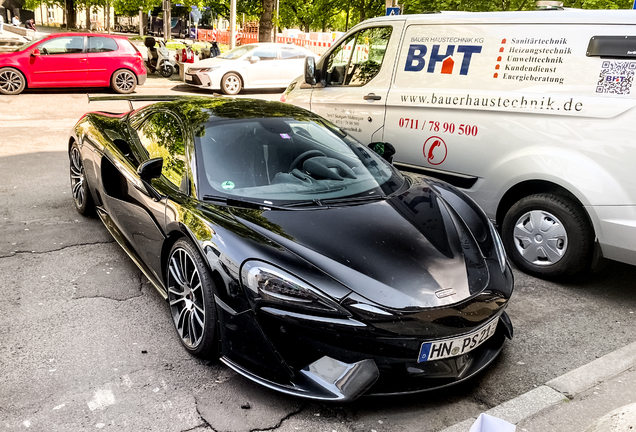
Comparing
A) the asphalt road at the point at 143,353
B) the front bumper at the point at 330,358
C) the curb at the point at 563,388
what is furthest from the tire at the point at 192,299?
the curb at the point at 563,388

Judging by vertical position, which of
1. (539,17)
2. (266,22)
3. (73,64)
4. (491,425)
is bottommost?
(491,425)

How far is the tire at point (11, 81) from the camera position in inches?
522

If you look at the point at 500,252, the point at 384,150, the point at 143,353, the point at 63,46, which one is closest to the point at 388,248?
the point at 500,252

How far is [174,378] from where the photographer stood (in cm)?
309

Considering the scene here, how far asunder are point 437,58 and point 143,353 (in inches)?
146

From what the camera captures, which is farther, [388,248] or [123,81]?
[123,81]

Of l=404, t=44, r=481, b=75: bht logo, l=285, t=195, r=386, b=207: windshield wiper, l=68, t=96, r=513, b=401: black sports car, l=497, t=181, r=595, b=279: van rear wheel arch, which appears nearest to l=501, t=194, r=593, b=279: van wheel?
l=497, t=181, r=595, b=279: van rear wheel arch

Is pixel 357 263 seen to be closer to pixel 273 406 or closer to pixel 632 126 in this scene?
pixel 273 406

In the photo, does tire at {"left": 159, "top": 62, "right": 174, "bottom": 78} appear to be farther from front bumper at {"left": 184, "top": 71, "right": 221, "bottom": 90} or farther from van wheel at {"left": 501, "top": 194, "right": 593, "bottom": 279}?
van wheel at {"left": 501, "top": 194, "right": 593, "bottom": 279}

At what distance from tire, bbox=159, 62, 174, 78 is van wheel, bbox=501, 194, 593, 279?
51.0ft

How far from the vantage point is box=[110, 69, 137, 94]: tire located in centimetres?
1447

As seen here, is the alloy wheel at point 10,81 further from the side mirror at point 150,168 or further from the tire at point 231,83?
the side mirror at point 150,168

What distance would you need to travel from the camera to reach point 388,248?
3.07 metres

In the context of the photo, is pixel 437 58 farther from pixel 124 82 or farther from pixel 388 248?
pixel 124 82
